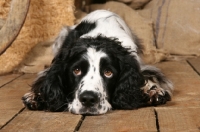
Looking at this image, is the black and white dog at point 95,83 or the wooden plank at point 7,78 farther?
the wooden plank at point 7,78

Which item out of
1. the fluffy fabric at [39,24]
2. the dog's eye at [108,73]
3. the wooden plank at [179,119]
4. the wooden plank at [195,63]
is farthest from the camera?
the fluffy fabric at [39,24]

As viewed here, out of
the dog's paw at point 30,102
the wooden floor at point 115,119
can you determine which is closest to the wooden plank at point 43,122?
the wooden floor at point 115,119

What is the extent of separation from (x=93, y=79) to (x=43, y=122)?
1.26 ft

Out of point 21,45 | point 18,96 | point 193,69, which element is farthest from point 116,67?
point 21,45

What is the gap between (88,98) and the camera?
103 inches

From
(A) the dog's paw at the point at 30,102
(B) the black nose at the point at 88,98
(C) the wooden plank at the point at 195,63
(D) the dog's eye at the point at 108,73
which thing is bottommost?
(C) the wooden plank at the point at 195,63

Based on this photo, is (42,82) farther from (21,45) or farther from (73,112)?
(21,45)

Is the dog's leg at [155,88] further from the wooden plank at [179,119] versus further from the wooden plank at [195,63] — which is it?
the wooden plank at [195,63]

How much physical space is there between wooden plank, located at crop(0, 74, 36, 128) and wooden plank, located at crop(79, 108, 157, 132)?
1.54ft

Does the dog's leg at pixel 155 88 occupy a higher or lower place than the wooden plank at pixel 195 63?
higher

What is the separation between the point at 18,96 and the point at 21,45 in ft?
4.87

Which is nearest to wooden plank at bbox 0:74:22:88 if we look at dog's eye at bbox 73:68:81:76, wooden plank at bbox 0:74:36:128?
wooden plank at bbox 0:74:36:128

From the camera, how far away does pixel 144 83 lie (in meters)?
3.10

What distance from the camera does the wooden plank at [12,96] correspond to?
9.21 ft
